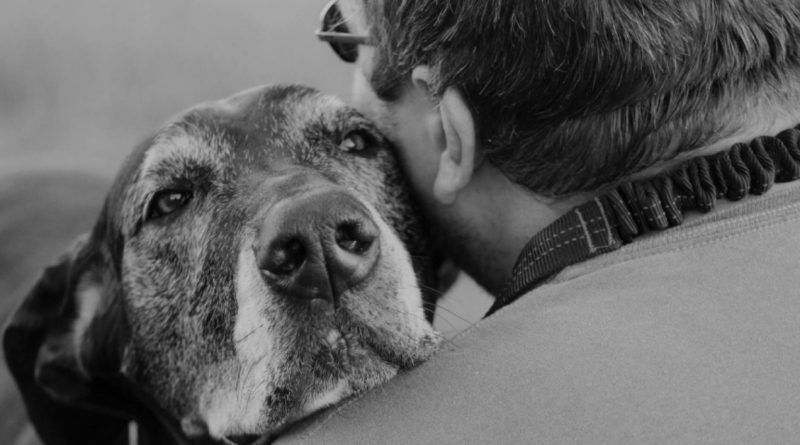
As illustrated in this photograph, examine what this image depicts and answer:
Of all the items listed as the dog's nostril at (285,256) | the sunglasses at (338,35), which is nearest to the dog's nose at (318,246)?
the dog's nostril at (285,256)

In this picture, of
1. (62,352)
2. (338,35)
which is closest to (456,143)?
(338,35)

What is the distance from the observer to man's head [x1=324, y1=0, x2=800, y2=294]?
5.82ft

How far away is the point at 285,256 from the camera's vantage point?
5.99 feet

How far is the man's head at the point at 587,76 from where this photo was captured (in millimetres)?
1772

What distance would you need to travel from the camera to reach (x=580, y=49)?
5.87 ft

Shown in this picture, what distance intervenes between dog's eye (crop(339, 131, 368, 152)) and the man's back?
1.09m

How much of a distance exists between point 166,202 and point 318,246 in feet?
3.33

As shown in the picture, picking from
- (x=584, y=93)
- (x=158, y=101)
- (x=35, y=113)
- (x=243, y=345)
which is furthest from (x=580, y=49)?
(x=35, y=113)

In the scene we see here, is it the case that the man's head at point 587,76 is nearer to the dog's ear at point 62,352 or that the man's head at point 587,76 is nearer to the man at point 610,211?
the man at point 610,211

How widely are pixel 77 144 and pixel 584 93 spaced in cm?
365

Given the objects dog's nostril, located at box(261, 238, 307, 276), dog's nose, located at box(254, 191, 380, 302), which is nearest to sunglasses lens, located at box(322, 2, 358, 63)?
dog's nose, located at box(254, 191, 380, 302)

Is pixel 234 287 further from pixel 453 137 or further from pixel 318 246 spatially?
pixel 453 137

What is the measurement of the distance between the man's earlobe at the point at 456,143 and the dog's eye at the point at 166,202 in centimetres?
86

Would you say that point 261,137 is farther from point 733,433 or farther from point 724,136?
point 733,433
